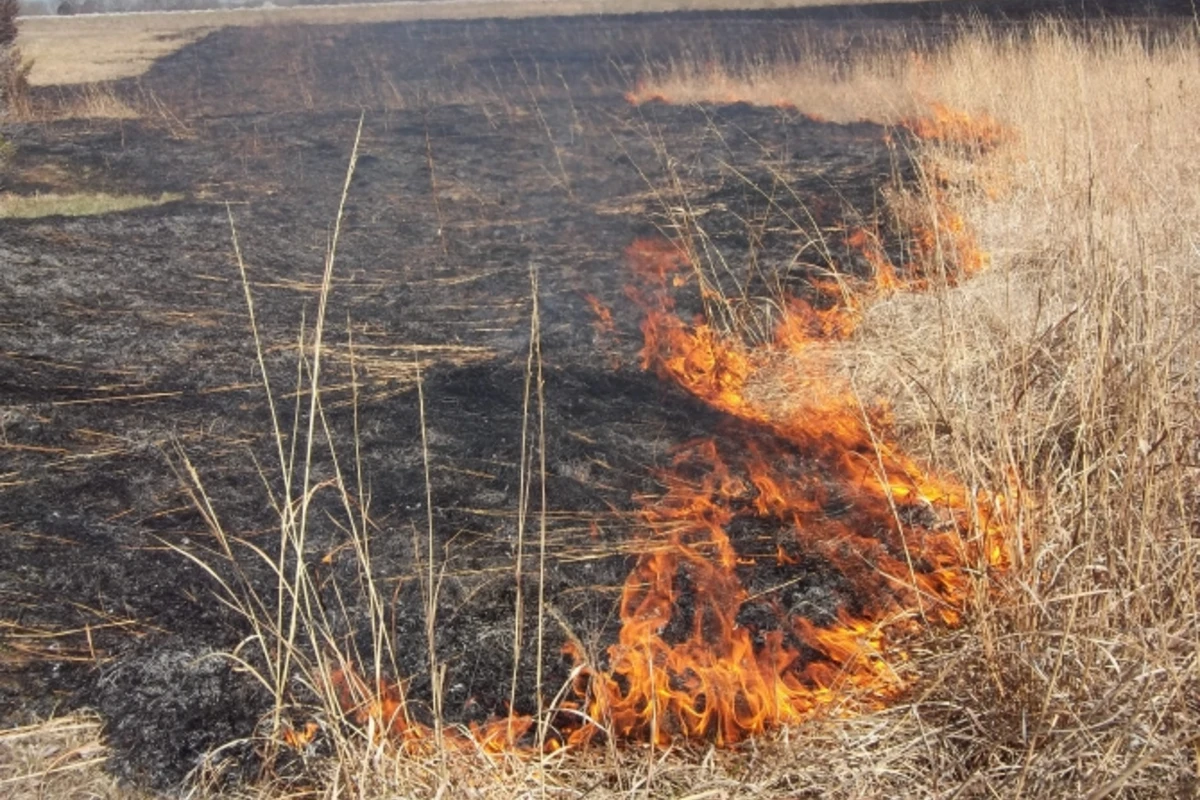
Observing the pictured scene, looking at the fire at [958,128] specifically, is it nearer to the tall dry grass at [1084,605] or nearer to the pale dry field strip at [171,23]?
the tall dry grass at [1084,605]

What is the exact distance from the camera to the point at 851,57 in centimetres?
1839

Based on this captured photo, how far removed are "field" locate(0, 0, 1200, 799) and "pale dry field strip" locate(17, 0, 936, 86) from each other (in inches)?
511

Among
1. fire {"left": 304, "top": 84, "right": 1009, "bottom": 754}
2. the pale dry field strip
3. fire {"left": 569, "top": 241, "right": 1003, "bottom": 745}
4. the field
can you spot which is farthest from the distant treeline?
fire {"left": 569, "top": 241, "right": 1003, "bottom": 745}

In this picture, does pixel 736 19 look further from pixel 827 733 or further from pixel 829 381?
pixel 827 733

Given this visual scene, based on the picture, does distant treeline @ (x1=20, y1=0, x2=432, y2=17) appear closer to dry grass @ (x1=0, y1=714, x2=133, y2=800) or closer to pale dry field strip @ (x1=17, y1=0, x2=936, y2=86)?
pale dry field strip @ (x1=17, y1=0, x2=936, y2=86)

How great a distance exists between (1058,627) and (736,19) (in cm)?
2674

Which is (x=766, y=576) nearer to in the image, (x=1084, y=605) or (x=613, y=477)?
(x=613, y=477)

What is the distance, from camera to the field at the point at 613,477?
2.97 m

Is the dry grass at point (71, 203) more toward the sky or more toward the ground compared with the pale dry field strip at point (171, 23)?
more toward the ground

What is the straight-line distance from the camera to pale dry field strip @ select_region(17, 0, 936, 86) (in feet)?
72.7

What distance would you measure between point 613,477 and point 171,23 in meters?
31.3

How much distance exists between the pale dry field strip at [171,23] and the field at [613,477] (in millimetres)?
12976

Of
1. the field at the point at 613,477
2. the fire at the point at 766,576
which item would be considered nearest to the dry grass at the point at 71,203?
the field at the point at 613,477

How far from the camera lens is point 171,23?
31188 millimetres
